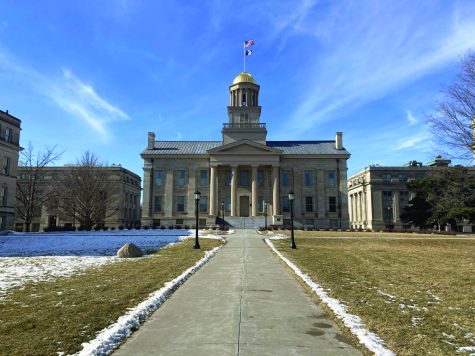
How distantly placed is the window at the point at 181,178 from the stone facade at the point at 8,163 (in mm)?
25792

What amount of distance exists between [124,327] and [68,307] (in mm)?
2386

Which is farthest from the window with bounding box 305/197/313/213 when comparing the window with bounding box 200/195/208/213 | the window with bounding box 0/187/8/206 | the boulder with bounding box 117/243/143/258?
the boulder with bounding box 117/243/143/258

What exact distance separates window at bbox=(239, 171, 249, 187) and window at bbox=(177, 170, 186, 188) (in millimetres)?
10255

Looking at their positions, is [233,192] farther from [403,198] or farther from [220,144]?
[403,198]

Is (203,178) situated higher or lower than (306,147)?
lower

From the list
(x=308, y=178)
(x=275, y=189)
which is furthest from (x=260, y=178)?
(x=308, y=178)

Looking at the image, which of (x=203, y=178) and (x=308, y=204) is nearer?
(x=308, y=204)

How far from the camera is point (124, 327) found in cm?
639

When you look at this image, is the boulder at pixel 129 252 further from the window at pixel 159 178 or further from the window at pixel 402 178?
the window at pixel 402 178

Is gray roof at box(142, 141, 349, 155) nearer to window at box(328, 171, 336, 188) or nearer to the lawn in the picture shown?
window at box(328, 171, 336, 188)

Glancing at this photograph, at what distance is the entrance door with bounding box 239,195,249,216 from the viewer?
2643 inches

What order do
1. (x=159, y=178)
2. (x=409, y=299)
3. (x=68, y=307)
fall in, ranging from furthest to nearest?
(x=159, y=178) < (x=409, y=299) < (x=68, y=307)

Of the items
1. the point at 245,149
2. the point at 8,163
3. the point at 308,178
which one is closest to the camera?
the point at 8,163

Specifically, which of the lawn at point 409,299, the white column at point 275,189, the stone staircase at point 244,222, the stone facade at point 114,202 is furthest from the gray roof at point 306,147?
the lawn at point 409,299
